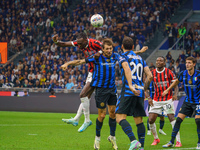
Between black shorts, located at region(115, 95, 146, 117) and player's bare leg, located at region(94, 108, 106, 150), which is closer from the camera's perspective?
black shorts, located at region(115, 95, 146, 117)

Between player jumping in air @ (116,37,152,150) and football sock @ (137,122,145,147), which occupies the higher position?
player jumping in air @ (116,37,152,150)

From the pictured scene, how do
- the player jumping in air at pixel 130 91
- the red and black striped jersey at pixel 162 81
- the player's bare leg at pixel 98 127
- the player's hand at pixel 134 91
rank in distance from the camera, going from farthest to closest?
the red and black striped jersey at pixel 162 81, the player's bare leg at pixel 98 127, the player jumping in air at pixel 130 91, the player's hand at pixel 134 91

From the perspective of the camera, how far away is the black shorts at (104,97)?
7.99 m

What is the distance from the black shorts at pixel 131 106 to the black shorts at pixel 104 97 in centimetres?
101

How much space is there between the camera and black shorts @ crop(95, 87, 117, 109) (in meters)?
7.99

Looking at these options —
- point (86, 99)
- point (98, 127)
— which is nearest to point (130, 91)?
point (98, 127)

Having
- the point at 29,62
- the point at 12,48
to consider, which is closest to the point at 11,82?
the point at 29,62

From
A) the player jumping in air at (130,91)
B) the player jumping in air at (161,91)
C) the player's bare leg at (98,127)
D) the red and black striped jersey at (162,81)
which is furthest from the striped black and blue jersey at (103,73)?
the red and black striped jersey at (162,81)

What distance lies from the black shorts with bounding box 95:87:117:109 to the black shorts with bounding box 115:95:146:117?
1.01 meters

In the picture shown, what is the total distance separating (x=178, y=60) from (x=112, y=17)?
7923mm

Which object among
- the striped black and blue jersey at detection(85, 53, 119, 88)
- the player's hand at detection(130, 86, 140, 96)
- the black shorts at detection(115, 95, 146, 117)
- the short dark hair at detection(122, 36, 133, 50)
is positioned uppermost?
the short dark hair at detection(122, 36, 133, 50)

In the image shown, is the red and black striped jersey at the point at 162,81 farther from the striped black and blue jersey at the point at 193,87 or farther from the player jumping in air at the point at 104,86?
the player jumping in air at the point at 104,86

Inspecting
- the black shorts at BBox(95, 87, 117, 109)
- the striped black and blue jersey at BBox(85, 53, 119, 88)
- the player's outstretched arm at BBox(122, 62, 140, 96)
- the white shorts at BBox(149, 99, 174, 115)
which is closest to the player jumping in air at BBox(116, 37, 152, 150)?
the player's outstretched arm at BBox(122, 62, 140, 96)

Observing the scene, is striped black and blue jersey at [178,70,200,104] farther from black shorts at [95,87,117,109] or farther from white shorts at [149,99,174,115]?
black shorts at [95,87,117,109]
